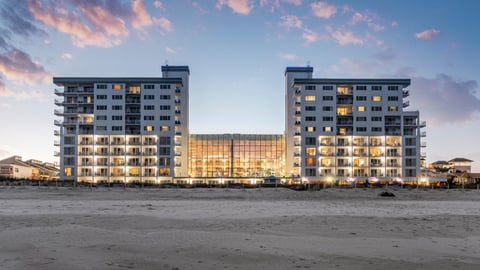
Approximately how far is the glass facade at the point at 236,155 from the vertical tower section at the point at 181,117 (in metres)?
4.22

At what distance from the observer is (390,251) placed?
13516mm

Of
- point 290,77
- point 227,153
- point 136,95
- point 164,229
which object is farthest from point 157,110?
point 164,229

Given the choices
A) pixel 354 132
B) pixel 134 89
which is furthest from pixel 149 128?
pixel 354 132

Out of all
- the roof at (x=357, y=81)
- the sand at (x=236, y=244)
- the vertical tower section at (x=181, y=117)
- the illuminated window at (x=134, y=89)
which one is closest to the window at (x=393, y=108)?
the roof at (x=357, y=81)

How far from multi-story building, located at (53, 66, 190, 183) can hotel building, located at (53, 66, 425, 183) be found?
0.31 meters

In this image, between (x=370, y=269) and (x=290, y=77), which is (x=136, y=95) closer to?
(x=290, y=77)

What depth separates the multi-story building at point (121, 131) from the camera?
122312 mm

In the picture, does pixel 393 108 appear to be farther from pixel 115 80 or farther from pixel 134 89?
pixel 115 80

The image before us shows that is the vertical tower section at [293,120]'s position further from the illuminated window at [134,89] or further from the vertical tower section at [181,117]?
the illuminated window at [134,89]

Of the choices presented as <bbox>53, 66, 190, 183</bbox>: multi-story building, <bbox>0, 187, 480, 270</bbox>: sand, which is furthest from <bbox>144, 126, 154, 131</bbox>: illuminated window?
<bbox>0, 187, 480, 270</bbox>: sand

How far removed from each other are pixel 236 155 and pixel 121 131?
39.6m

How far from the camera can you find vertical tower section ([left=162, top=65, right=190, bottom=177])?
12606 cm

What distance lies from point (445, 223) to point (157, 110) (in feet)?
363

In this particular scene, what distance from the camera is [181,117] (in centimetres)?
13075
